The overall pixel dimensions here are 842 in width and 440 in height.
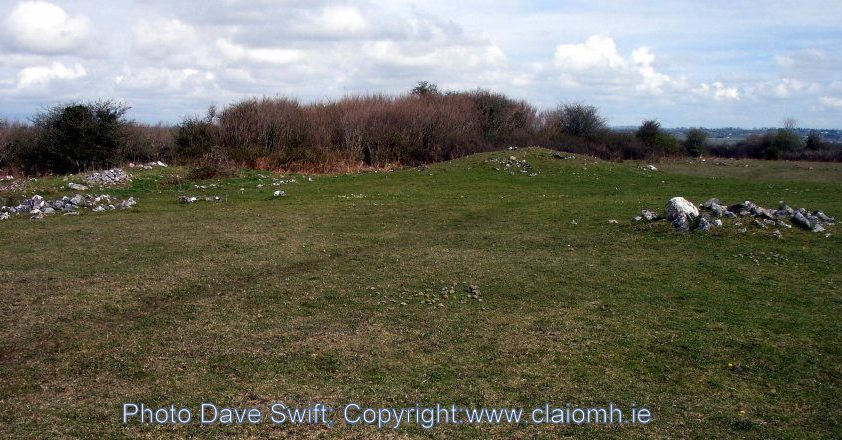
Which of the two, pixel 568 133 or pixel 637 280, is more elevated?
pixel 568 133

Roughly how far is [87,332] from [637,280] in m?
7.65

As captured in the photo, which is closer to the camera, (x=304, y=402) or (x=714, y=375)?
(x=304, y=402)

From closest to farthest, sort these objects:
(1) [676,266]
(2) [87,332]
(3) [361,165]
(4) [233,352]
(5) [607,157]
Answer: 1. (4) [233,352]
2. (2) [87,332]
3. (1) [676,266]
4. (3) [361,165]
5. (5) [607,157]

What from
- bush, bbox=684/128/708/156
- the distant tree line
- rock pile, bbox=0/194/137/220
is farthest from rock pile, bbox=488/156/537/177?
bush, bbox=684/128/708/156

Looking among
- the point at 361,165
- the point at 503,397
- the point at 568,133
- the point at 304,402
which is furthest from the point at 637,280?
the point at 568,133

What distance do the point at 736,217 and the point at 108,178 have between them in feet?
65.8

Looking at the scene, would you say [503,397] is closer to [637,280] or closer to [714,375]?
[714,375]

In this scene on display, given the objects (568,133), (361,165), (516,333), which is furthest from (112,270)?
(568,133)

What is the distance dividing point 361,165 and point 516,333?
29.9 m

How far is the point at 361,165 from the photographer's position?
1433 inches

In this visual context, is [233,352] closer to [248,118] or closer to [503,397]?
[503,397]

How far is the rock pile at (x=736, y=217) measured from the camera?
42.8 ft

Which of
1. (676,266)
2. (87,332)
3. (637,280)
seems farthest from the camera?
(676,266)

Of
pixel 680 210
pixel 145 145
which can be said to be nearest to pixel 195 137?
pixel 145 145
